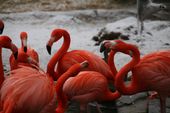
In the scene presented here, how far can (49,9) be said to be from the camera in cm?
1020

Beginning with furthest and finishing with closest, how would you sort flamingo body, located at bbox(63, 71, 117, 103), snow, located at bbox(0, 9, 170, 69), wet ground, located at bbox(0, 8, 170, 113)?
wet ground, located at bbox(0, 8, 170, 113) < snow, located at bbox(0, 9, 170, 69) < flamingo body, located at bbox(63, 71, 117, 103)

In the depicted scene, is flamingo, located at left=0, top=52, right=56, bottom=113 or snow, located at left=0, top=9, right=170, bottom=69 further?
snow, located at left=0, top=9, right=170, bottom=69

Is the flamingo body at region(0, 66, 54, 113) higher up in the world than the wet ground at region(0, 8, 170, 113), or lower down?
higher up

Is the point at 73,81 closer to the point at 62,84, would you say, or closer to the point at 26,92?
→ the point at 62,84

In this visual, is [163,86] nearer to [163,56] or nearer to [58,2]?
[163,56]

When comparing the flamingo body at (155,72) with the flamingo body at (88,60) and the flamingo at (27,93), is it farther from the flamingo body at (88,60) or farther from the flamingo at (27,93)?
the flamingo at (27,93)

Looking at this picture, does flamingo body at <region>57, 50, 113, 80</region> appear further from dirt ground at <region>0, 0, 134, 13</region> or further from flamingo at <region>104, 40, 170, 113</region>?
dirt ground at <region>0, 0, 134, 13</region>

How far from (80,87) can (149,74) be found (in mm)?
823

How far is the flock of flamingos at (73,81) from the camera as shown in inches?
174

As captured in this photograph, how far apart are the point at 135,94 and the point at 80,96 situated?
1.12 m

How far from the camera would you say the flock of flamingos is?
14.5 feet

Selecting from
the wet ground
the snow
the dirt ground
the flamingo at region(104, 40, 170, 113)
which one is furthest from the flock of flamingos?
the dirt ground

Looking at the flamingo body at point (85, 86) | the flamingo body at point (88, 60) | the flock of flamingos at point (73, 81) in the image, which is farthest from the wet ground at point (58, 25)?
the flamingo body at point (85, 86)

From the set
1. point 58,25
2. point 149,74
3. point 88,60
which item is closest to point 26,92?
point 88,60
